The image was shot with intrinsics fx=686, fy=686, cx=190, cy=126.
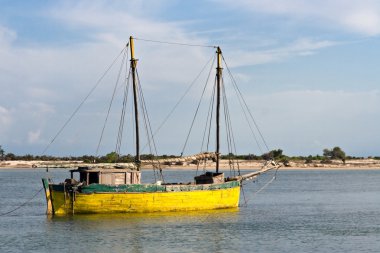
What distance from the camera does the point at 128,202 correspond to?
4731 centimetres

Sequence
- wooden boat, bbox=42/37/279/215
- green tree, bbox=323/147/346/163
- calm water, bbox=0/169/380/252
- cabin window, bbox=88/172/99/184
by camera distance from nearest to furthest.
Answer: calm water, bbox=0/169/380/252 < wooden boat, bbox=42/37/279/215 < cabin window, bbox=88/172/99/184 < green tree, bbox=323/147/346/163

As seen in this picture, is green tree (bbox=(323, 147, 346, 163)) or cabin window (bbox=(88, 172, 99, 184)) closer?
cabin window (bbox=(88, 172, 99, 184))

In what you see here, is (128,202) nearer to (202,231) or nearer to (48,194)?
(48,194)

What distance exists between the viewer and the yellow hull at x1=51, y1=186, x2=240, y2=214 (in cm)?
4669

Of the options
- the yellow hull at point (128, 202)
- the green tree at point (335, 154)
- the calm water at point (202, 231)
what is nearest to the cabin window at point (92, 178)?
the yellow hull at point (128, 202)

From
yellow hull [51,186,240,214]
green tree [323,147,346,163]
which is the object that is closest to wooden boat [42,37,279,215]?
yellow hull [51,186,240,214]

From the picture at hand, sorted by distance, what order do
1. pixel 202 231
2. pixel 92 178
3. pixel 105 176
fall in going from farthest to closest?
pixel 92 178 → pixel 105 176 → pixel 202 231

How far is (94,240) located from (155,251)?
4.83 meters

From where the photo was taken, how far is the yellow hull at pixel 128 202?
46688mm

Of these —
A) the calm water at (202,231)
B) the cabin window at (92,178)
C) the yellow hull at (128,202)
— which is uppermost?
the cabin window at (92,178)

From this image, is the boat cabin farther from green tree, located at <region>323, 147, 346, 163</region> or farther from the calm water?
green tree, located at <region>323, 147, 346, 163</region>

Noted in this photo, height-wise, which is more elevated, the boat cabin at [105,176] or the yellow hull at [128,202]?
the boat cabin at [105,176]

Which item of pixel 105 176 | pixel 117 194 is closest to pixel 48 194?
pixel 105 176

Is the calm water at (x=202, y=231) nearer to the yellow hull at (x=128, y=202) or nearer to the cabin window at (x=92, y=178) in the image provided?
the yellow hull at (x=128, y=202)
